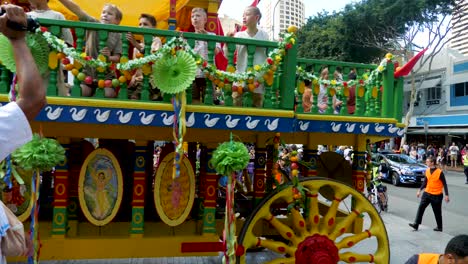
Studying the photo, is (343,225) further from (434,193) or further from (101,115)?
(434,193)

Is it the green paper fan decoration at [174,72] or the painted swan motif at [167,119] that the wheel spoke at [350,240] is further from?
the green paper fan decoration at [174,72]

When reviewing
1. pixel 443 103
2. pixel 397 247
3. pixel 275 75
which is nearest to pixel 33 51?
pixel 275 75

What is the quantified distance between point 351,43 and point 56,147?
2661cm

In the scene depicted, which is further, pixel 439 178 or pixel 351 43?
pixel 351 43

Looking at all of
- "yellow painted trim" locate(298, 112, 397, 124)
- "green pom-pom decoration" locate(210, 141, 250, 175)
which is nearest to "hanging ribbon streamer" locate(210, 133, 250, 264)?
"green pom-pom decoration" locate(210, 141, 250, 175)

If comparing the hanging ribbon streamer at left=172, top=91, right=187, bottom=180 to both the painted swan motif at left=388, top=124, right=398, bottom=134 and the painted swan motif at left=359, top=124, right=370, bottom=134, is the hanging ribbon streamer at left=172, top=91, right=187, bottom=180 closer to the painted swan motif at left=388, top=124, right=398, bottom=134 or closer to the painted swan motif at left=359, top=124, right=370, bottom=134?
the painted swan motif at left=359, top=124, right=370, bottom=134

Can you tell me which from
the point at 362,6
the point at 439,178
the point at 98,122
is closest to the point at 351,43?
the point at 362,6

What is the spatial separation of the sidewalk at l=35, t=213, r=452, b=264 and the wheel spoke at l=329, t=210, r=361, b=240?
5.95 feet

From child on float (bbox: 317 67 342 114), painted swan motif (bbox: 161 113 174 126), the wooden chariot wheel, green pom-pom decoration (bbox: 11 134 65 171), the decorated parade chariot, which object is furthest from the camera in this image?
child on float (bbox: 317 67 342 114)

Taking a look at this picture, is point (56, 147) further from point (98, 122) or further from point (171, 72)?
point (171, 72)

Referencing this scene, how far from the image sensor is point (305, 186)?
14.0 ft

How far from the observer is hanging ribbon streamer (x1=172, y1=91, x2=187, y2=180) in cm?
352

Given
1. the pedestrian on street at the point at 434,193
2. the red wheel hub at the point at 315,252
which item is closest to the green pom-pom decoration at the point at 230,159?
the red wheel hub at the point at 315,252

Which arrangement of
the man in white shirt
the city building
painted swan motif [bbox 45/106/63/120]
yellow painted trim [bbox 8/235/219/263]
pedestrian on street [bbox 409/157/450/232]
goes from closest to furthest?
the man in white shirt → painted swan motif [bbox 45/106/63/120] → yellow painted trim [bbox 8/235/219/263] → pedestrian on street [bbox 409/157/450/232] → the city building
